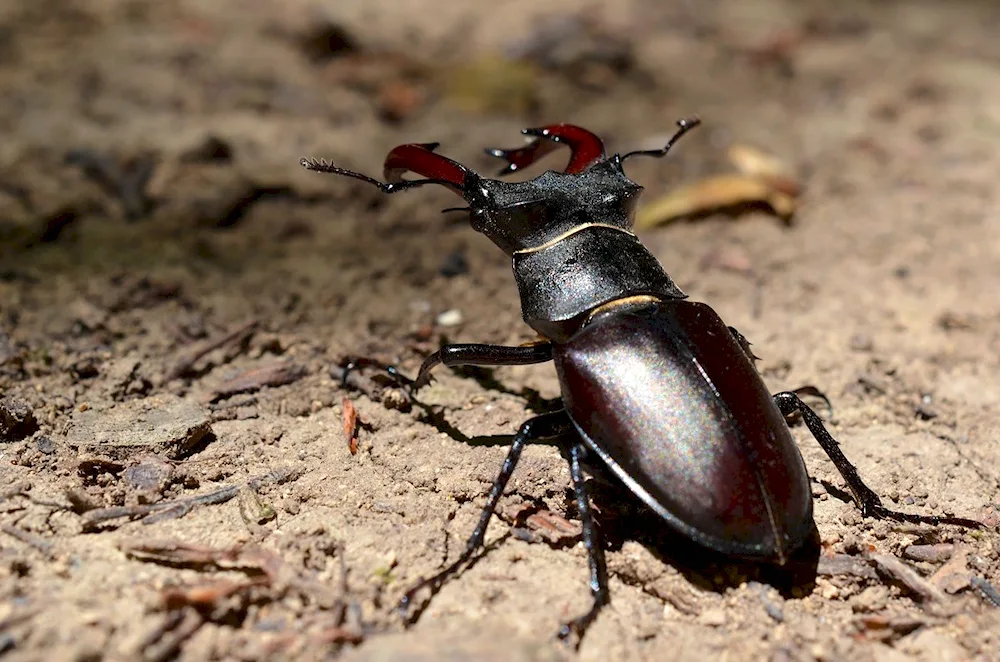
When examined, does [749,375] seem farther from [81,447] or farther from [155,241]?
[155,241]

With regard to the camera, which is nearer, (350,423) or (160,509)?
(160,509)

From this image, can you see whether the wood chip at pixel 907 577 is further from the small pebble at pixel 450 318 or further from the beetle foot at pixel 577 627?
the small pebble at pixel 450 318

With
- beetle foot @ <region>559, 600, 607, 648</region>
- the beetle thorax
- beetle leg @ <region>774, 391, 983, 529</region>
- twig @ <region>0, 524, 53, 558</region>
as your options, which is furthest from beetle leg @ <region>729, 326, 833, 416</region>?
twig @ <region>0, 524, 53, 558</region>

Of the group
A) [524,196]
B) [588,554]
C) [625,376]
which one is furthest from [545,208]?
[588,554]

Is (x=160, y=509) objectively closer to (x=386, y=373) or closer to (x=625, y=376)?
(x=386, y=373)

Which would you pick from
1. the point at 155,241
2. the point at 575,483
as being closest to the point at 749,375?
the point at 575,483

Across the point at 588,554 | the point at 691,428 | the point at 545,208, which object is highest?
the point at 545,208

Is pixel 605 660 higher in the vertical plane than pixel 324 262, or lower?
lower
